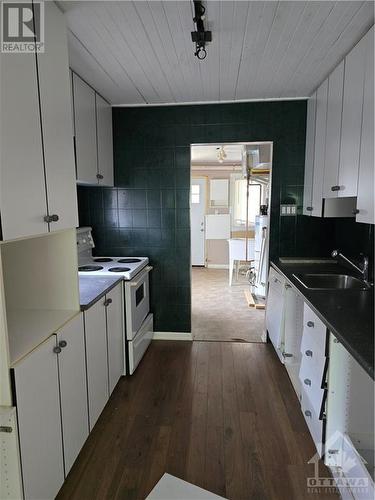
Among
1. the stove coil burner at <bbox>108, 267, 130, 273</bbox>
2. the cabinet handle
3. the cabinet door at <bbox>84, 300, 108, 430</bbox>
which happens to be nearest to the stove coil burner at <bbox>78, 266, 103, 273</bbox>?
the stove coil burner at <bbox>108, 267, 130, 273</bbox>

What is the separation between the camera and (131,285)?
2.55 metres

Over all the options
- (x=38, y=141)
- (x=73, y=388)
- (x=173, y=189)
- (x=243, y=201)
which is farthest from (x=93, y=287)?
(x=243, y=201)

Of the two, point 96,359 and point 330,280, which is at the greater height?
point 330,280

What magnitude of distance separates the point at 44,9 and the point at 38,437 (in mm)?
1869

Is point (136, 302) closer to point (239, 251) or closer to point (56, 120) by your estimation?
point (56, 120)

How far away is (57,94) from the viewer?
1516 millimetres

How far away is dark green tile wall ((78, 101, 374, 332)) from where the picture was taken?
2.99m

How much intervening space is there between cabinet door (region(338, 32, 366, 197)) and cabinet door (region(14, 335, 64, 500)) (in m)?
1.92

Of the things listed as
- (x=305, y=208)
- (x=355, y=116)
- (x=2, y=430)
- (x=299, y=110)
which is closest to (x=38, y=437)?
(x=2, y=430)

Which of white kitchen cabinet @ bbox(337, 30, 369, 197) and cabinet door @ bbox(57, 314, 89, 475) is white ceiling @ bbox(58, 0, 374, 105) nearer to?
white kitchen cabinet @ bbox(337, 30, 369, 197)

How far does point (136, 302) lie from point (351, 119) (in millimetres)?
2078

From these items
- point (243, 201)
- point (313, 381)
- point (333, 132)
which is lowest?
point (313, 381)

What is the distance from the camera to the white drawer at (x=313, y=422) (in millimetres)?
1678

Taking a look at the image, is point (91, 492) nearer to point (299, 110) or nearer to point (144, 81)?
point (144, 81)
